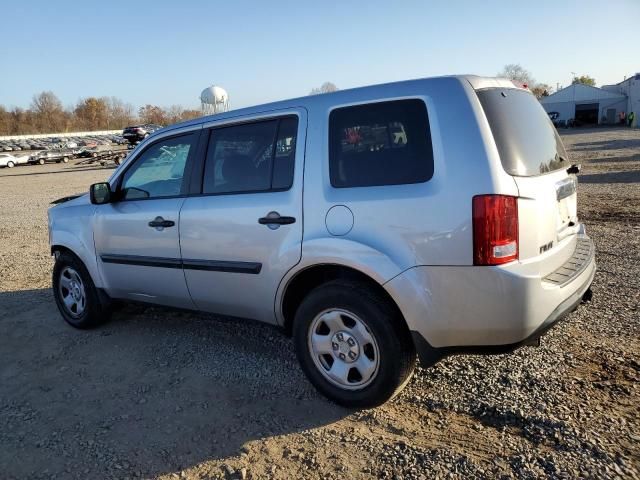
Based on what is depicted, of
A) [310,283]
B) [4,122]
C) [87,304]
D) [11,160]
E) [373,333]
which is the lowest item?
[87,304]

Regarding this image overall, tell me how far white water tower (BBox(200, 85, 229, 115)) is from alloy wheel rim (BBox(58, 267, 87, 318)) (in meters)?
61.2

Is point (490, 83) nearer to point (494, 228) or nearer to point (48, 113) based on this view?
point (494, 228)

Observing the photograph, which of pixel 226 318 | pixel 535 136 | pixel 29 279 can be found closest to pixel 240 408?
pixel 226 318

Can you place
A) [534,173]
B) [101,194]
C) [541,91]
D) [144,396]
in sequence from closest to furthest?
[534,173] → [144,396] → [101,194] → [541,91]

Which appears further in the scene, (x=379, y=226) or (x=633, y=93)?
(x=633, y=93)

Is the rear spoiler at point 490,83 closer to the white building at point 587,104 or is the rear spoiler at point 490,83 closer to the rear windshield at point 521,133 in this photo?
the rear windshield at point 521,133

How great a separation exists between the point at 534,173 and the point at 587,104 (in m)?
77.4

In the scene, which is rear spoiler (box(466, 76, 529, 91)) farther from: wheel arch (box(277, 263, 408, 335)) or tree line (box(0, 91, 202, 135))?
tree line (box(0, 91, 202, 135))

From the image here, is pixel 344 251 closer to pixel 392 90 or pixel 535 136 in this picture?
pixel 392 90

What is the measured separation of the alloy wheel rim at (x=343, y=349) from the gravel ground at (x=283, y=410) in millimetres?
232

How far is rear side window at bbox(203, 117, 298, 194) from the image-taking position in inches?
135

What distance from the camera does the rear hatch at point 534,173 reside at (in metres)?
2.73

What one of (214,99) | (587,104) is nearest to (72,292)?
(214,99)

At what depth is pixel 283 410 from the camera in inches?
129
